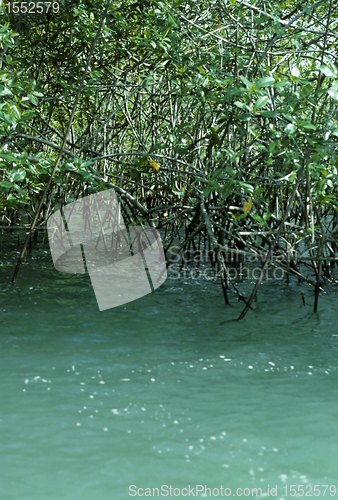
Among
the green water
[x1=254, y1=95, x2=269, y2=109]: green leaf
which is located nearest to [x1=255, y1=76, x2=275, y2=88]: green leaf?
[x1=254, y1=95, x2=269, y2=109]: green leaf

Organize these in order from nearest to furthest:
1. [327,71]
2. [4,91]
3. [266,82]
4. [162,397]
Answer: [327,71] < [162,397] < [266,82] < [4,91]

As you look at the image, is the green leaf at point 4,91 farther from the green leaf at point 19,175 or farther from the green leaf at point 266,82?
the green leaf at point 266,82

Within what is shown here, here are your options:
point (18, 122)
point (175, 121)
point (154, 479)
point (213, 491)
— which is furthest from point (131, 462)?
point (175, 121)

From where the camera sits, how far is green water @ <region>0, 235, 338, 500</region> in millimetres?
2051

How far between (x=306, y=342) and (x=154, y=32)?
2548mm

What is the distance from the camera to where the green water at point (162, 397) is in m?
2.05

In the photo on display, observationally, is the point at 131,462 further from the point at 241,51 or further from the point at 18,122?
the point at 241,51

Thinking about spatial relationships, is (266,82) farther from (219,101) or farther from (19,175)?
(19,175)

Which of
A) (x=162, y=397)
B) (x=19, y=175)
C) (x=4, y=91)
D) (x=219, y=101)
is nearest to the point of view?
(x=162, y=397)

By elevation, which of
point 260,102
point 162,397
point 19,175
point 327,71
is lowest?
point 162,397

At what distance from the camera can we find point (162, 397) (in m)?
2.60

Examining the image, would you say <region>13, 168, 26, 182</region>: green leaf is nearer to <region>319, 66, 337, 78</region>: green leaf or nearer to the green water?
the green water

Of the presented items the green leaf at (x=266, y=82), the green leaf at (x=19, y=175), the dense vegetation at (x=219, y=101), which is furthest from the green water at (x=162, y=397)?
the green leaf at (x=266, y=82)

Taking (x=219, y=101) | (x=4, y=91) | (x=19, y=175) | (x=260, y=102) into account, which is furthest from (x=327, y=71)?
(x=19, y=175)
